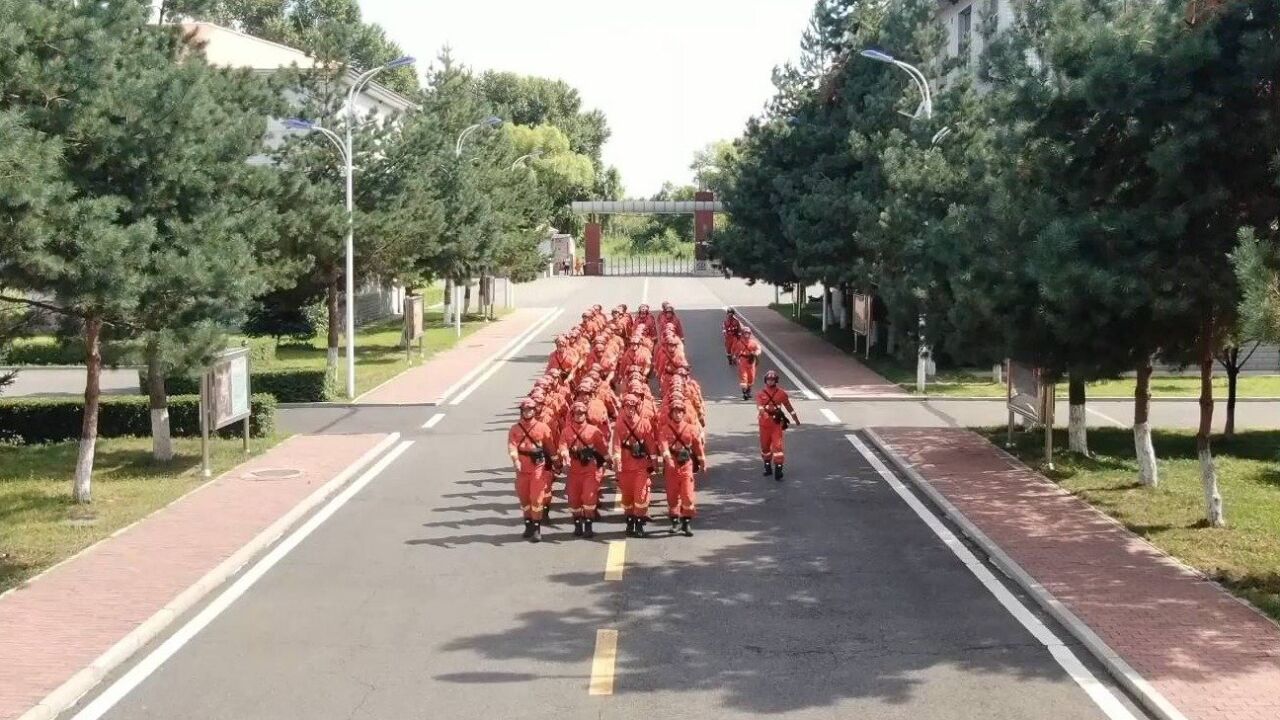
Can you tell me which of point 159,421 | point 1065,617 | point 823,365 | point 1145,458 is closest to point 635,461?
point 1065,617

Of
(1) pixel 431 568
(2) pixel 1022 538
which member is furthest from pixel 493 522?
(2) pixel 1022 538

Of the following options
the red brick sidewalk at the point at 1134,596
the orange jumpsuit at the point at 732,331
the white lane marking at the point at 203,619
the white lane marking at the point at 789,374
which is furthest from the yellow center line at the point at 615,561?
the orange jumpsuit at the point at 732,331

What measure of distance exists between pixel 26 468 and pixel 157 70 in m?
7.33

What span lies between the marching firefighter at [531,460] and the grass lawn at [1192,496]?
263 inches

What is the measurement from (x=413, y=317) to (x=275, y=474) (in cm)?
1708

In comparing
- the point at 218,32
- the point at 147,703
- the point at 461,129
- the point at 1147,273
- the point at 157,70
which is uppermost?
the point at 218,32

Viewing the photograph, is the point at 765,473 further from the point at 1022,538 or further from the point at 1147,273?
the point at 1147,273

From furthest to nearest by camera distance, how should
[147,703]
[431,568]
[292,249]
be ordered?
[292,249], [431,568], [147,703]

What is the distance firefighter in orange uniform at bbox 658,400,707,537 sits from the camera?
567 inches

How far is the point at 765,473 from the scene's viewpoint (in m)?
18.9

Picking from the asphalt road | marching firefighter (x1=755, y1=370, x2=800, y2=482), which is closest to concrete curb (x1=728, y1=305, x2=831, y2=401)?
marching firefighter (x1=755, y1=370, x2=800, y2=482)

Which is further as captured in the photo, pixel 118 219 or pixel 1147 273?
pixel 118 219

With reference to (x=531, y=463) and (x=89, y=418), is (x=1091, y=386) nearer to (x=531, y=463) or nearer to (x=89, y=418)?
(x=531, y=463)

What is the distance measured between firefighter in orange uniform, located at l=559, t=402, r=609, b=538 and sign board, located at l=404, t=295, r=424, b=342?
21155mm
